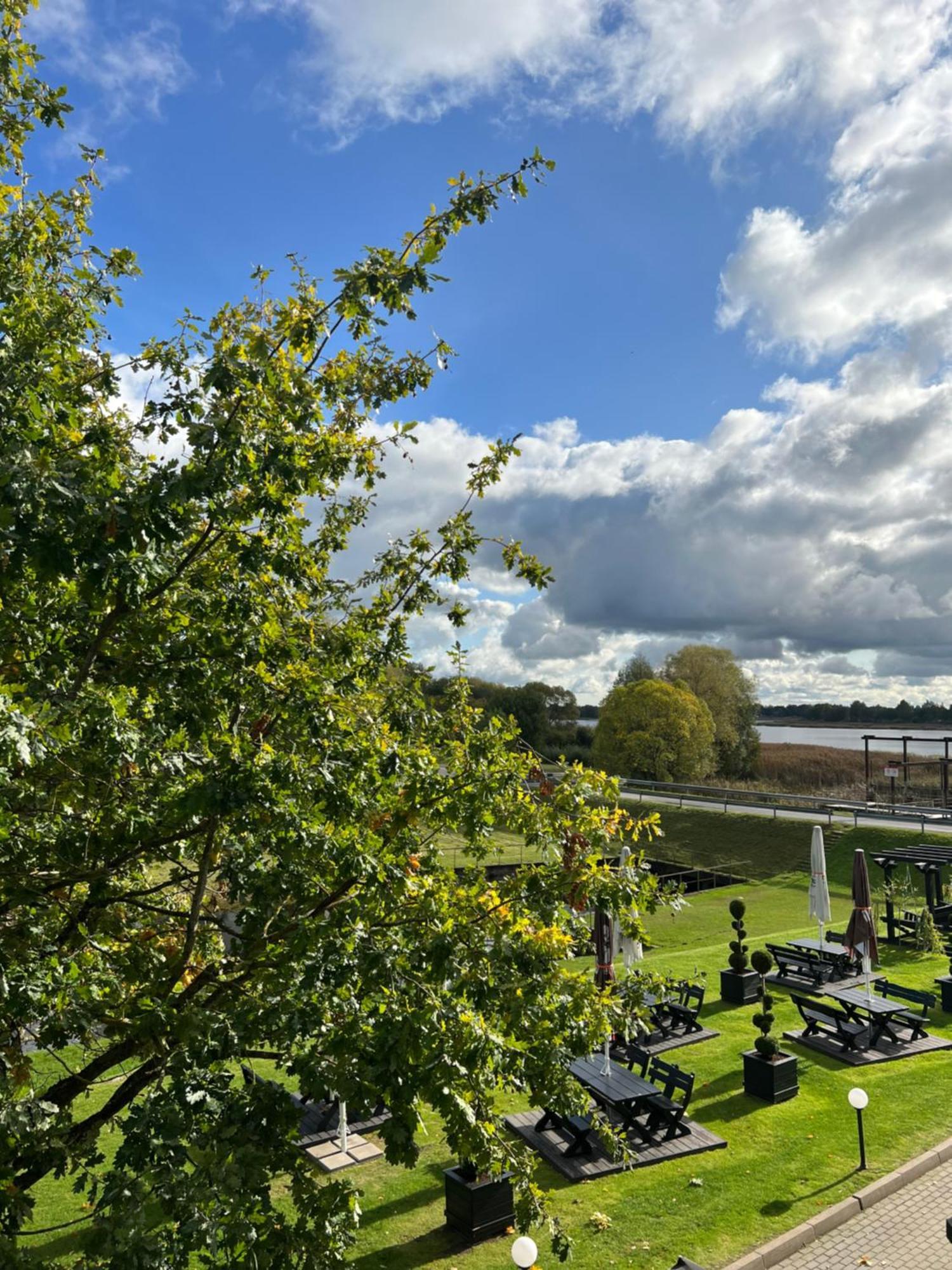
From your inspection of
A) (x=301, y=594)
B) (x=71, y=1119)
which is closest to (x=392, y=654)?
(x=301, y=594)

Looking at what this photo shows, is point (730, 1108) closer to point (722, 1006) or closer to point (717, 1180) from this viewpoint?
point (717, 1180)

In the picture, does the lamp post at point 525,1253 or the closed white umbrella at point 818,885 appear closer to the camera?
the lamp post at point 525,1253

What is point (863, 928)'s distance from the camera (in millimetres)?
14828

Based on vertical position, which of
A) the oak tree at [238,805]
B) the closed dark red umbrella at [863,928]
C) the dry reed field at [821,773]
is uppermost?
the oak tree at [238,805]

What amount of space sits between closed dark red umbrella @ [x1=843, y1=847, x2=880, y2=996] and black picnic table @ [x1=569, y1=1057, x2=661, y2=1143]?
222 inches

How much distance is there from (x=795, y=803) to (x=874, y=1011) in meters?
34.4

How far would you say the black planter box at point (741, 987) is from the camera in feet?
52.7

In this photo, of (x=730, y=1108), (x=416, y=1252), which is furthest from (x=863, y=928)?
(x=416, y=1252)

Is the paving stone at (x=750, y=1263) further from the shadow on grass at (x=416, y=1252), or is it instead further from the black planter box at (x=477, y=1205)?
the shadow on grass at (x=416, y=1252)

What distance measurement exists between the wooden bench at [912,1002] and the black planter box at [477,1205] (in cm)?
828

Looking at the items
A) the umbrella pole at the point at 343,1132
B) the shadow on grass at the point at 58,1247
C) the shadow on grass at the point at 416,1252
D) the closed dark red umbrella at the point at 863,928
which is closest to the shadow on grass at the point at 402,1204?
the shadow on grass at the point at 416,1252

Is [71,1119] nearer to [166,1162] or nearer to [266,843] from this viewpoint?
[166,1162]

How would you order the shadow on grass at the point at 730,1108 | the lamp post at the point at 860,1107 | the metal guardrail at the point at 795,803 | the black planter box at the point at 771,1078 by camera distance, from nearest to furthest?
the lamp post at the point at 860,1107 → the shadow on grass at the point at 730,1108 → the black planter box at the point at 771,1078 → the metal guardrail at the point at 795,803

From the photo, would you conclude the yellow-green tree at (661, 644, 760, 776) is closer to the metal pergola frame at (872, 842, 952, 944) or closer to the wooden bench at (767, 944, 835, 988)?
the metal pergola frame at (872, 842, 952, 944)
